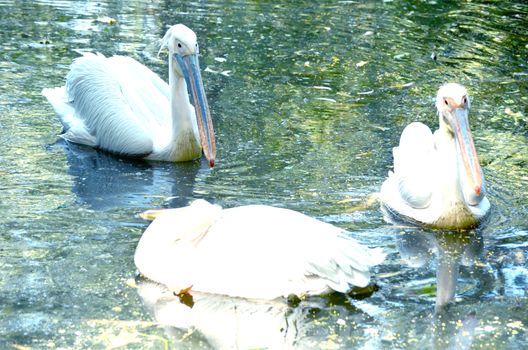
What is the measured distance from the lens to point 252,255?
4.46 metres

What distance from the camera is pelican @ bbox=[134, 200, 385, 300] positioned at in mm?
4422

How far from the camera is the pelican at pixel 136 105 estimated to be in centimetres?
636

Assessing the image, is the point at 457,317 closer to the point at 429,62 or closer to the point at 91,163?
the point at 91,163

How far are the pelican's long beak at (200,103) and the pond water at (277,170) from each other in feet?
0.82

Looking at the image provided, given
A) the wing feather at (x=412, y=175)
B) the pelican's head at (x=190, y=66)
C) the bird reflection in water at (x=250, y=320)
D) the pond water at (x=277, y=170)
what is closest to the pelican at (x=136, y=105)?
the pelican's head at (x=190, y=66)

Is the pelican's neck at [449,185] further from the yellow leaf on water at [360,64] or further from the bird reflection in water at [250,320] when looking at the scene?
the yellow leaf on water at [360,64]

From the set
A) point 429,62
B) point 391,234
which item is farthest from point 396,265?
point 429,62

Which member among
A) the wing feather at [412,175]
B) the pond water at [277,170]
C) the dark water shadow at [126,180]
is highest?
the wing feather at [412,175]

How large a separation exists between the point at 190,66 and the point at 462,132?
1871mm

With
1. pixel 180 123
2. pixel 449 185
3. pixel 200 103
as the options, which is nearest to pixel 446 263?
pixel 449 185

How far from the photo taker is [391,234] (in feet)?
17.7

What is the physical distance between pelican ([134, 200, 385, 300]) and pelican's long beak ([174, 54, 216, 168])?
4.45 feet

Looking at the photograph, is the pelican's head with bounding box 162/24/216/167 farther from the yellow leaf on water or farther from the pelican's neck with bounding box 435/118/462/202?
the yellow leaf on water

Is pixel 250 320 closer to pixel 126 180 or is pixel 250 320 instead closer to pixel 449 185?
pixel 449 185
